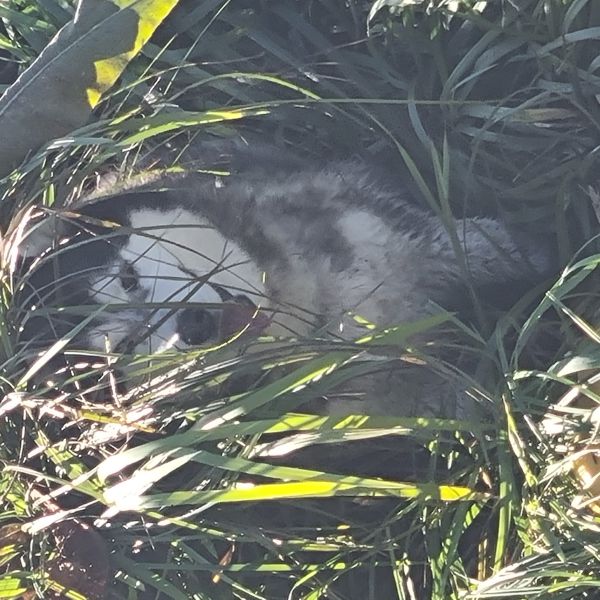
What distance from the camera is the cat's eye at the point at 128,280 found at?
44.0 inches

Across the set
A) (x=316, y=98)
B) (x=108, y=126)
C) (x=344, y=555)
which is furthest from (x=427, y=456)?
(x=108, y=126)

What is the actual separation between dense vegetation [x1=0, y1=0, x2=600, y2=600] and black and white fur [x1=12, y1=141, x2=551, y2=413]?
4 cm

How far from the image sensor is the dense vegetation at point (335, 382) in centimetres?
101

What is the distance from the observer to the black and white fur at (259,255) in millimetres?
1091

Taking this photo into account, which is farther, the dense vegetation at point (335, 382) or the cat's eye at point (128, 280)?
the cat's eye at point (128, 280)

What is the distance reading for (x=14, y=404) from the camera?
1.03m

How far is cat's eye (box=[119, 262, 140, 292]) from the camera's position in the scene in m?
1.12

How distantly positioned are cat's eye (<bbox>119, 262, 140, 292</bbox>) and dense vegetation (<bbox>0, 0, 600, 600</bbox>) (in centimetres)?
10

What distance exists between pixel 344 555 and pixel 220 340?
33 centimetres

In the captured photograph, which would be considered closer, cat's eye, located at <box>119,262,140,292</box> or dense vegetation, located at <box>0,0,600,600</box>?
dense vegetation, located at <box>0,0,600,600</box>

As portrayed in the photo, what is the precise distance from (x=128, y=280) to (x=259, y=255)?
169 millimetres

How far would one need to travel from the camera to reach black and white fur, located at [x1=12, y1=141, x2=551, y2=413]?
3.58 feet

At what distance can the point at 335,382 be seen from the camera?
3.41 feet

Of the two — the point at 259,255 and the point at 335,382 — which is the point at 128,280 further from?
the point at 335,382
